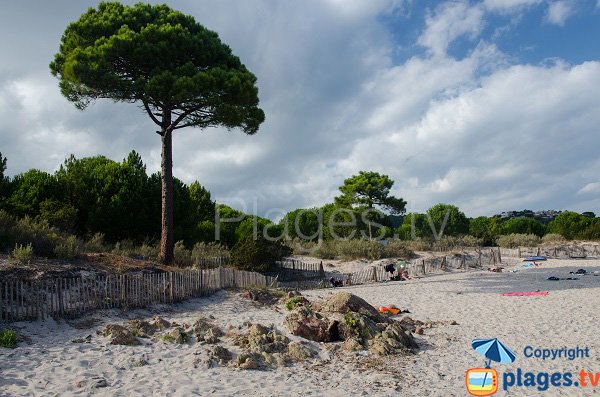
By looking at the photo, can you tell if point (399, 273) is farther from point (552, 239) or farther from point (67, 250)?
point (552, 239)

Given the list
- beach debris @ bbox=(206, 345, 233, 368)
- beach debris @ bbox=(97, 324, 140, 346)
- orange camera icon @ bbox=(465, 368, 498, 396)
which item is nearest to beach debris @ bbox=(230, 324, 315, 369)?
beach debris @ bbox=(206, 345, 233, 368)

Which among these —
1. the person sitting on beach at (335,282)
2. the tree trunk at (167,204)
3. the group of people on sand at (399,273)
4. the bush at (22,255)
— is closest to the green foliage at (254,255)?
the person sitting on beach at (335,282)

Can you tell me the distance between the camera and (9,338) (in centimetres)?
893

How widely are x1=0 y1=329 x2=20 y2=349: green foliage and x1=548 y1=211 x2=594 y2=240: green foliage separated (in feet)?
221

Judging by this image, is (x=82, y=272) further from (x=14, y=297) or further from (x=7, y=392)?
(x=7, y=392)

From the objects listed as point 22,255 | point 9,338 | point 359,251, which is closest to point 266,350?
point 9,338

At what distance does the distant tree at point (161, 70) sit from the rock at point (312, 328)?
9.25 m

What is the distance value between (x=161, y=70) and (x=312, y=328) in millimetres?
12681

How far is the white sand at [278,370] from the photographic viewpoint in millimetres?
7730

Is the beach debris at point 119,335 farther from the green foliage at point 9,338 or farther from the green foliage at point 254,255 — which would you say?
the green foliage at point 254,255

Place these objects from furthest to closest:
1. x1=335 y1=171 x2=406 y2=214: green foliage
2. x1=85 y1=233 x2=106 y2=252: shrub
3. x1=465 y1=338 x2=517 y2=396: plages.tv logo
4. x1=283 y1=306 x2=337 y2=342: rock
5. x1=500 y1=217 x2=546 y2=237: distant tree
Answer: x1=500 y1=217 x2=546 y2=237: distant tree
x1=335 y1=171 x2=406 y2=214: green foliage
x1=85 y1=233 x2=106 y2=252: shrub
x1=283 y1=306 x2=337 y2=342: rock
x1=465 y1=338 x2=517 y2=396: plages.tv logo

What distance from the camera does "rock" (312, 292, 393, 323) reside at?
39.7ft

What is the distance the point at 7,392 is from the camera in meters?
7.03

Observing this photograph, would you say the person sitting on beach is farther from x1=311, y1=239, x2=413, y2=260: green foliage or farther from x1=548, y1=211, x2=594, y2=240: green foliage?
x1=548, y1=211, x2=594, y2=240: green foliage
